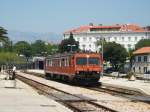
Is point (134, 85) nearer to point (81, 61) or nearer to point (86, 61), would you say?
point (86, 61)

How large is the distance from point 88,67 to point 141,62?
6889 centimetres

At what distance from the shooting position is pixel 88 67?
4138 cm

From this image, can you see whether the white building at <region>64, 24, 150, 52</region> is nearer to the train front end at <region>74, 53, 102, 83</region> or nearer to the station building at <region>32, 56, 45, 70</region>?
the station building at <region>32, 56, 45, 70</region>

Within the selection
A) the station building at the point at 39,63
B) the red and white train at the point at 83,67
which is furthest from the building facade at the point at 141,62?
the red and white train at the point at 83,67

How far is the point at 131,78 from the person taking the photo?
53.9 metres

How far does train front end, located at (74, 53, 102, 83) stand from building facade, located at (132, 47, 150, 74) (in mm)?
62436

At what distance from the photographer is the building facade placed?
105688 millimetres

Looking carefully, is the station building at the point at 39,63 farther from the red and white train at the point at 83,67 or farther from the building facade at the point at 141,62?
the red and white train at the point at 83,67

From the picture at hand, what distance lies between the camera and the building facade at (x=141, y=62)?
347 ft

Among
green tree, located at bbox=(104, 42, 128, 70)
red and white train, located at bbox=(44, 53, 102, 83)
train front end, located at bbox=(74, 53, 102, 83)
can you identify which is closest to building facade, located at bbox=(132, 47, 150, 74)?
green tree, located at bbox=(104, 42, 128, 70)

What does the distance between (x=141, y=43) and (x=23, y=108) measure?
138 m

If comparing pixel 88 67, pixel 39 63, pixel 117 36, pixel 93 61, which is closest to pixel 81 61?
pixel 88 67

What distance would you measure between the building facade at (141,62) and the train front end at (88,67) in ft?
205

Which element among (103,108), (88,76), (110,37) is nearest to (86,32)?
(110,37)
